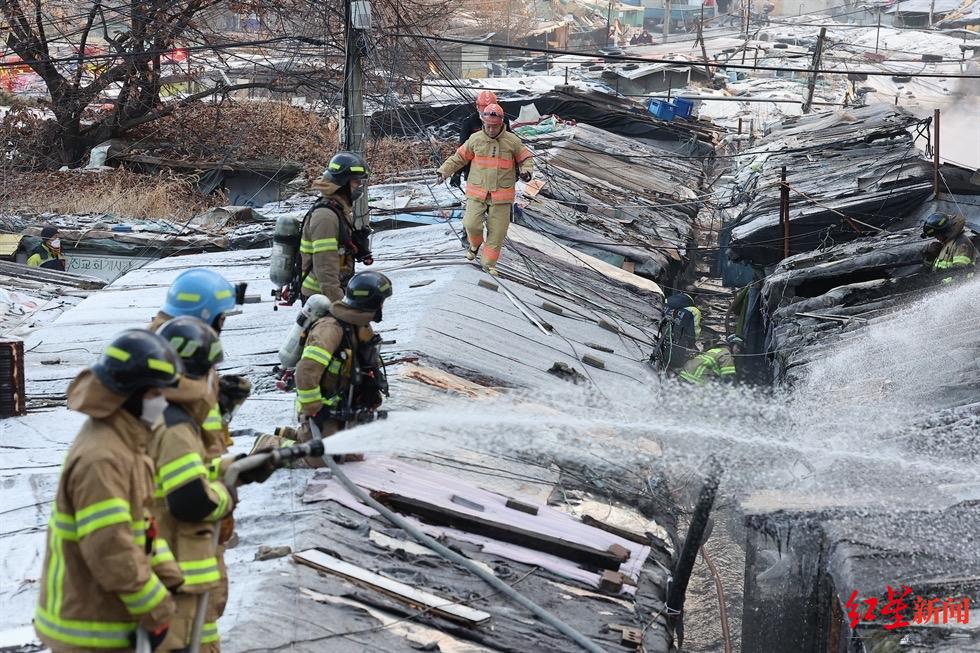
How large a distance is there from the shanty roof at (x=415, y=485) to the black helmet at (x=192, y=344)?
145 cm

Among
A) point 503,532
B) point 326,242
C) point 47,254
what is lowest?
point 503,532

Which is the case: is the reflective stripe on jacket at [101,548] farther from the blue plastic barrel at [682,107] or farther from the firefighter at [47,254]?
the blue plastic barrel at [682,107]

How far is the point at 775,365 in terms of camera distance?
13.4m

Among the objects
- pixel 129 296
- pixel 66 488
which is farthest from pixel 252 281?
pixel 66 488

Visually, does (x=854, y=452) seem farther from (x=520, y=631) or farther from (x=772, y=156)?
(x=772, y=156)

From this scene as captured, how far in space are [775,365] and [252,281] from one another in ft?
20.4

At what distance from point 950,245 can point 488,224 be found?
227 inches

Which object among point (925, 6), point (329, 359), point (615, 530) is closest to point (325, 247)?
point (329, 359)

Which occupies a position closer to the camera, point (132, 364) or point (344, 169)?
point (132, 364)

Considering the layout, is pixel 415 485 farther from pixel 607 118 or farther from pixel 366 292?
pixel 607 118

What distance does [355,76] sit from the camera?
10.9m

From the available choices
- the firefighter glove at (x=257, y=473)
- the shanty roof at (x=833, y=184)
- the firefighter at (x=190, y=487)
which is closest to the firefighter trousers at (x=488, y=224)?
the shanty roof at (x=833, y=184)

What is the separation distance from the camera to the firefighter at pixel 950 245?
1329 centimetres

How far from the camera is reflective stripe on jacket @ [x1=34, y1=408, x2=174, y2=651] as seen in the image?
3.62 meters
